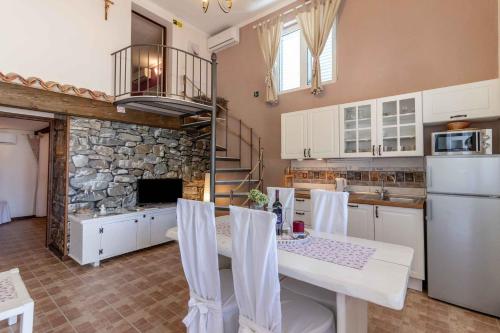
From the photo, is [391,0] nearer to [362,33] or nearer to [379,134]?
[362,33]

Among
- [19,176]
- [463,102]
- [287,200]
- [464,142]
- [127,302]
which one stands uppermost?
[463,102]

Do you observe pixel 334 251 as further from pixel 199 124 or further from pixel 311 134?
pixel 199 124

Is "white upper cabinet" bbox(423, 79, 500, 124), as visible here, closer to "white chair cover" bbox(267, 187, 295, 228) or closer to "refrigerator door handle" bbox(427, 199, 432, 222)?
"refrigerator door handle" bbox(427, 199, 432, 222)

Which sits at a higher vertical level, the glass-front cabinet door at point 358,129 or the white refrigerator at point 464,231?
the glass-front cabinet door at point 358,129

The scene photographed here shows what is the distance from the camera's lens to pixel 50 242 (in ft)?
13.1

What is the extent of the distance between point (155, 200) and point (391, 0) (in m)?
4.76

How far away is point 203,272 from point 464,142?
8.95 feet

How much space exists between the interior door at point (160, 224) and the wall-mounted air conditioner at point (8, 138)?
15.8 feet

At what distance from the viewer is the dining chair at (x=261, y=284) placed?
122cm

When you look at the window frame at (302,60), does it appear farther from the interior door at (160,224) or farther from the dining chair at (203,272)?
the dining chair at (203,272)

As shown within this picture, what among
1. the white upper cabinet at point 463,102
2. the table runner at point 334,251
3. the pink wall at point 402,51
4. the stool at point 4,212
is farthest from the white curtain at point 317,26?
the stool at point 4,212

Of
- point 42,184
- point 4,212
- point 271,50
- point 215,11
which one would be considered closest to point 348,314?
point 271,50

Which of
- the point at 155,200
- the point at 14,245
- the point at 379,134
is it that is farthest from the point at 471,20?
the point at 14,245

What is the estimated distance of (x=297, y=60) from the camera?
14.0 ft
